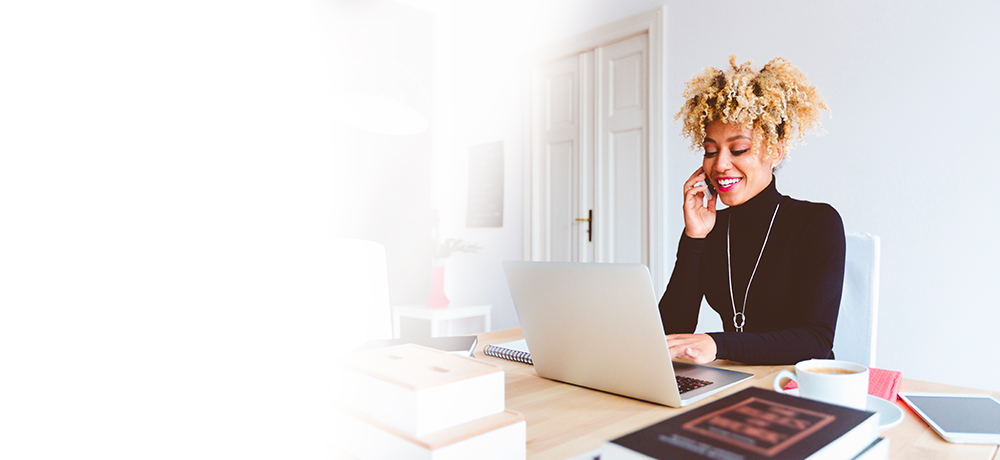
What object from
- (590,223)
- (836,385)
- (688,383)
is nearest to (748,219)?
(688,383)

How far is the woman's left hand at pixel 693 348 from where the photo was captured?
0.89 metres

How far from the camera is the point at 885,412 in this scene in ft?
2.22

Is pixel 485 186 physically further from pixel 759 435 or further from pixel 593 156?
pixel 759 435

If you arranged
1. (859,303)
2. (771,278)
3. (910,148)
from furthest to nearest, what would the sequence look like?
(910,148) → (771,278) → (859,303)

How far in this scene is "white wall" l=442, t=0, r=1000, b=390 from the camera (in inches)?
72.2

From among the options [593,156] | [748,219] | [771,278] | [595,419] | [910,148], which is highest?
[593,156]

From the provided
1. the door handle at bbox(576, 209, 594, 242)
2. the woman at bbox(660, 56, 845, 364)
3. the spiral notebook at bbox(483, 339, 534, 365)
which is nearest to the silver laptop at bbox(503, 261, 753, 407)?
the spiral notebook at bbox(483, 339, 534, 365)

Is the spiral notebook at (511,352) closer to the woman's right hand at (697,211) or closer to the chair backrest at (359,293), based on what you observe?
the chair backrest at (359,293)

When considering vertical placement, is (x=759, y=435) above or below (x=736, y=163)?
below

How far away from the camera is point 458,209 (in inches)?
159

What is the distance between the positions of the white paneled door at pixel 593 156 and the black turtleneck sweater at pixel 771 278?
1345 mm

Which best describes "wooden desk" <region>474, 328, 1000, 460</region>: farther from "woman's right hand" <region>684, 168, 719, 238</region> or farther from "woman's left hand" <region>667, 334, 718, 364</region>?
"woman's right hand" <region>684, 168, 719, 238</region>

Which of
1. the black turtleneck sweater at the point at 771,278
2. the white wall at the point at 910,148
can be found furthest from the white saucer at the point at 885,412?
the white wall at the point at 910,148

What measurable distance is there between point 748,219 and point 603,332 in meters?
0.89
